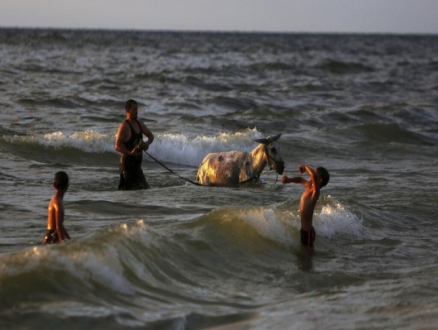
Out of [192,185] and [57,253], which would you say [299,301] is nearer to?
[57,253]

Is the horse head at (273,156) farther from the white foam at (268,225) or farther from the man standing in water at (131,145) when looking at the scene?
the white foam at (268,225)

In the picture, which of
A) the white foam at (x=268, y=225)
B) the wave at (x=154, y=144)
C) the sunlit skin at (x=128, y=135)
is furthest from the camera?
the wave at (x=154, y=144)

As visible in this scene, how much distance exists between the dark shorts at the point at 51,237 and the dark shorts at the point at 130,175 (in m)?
4.14

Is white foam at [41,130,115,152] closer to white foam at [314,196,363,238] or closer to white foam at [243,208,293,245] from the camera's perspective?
white foam at [314,196,363,238]

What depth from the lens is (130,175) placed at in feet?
41.8

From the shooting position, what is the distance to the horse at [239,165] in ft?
41.7

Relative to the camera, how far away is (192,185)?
44.5 ft

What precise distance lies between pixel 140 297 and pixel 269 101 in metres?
22.7

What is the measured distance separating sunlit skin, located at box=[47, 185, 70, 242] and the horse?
4811 mm

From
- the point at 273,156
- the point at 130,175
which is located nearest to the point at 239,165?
the point at 273,156

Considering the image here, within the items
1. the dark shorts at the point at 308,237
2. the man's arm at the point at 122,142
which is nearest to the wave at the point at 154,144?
the man's arm at the point at 122,142

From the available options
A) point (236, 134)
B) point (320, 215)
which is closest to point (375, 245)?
point (320, 215)

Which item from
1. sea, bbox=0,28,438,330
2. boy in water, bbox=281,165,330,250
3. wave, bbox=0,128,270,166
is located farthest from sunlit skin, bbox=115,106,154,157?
wave, bbox=0,128,270,166

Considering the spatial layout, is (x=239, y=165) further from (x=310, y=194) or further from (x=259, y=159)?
A: (x=310, y=194)
